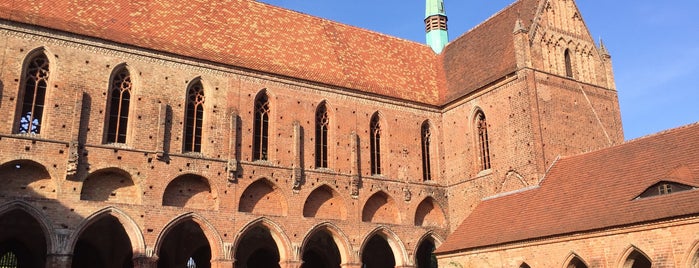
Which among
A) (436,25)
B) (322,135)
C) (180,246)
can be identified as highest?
(436,25)

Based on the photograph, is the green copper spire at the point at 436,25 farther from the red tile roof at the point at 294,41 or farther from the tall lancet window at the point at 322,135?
the tall lancet window at the point at 322,135

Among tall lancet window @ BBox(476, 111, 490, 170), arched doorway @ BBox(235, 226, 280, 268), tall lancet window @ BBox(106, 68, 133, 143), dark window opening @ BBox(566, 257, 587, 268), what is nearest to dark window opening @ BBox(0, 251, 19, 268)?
tall lancet window @ BBox(106, 68, 133, 143)

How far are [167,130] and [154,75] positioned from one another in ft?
6.42

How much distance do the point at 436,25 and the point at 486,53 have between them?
25.1 feet

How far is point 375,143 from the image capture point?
2595 centimetres

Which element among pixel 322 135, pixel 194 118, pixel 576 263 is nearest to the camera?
pixel 576 263

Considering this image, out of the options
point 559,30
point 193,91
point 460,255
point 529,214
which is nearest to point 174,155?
point 193,91

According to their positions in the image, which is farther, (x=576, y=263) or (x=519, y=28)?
(x=519, y=28)

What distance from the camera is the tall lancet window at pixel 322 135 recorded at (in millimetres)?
24375

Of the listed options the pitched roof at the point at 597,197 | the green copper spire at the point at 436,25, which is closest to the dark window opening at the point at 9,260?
the pitched roof at the point at 597,197

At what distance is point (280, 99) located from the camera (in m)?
24.0

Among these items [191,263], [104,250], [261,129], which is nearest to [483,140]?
[261,129]

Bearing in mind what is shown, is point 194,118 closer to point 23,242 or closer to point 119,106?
point 119,106

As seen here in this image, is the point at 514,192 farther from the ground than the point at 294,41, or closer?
closer
